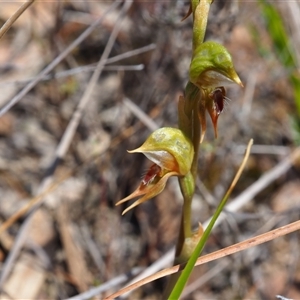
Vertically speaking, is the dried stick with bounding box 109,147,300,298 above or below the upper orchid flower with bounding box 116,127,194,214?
below

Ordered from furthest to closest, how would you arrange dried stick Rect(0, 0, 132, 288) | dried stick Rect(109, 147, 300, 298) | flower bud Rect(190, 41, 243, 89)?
dried stick Rect(0, 0, 132, 288)
dried stick Rect(109, 147, 300, 298)
flower bud Rect(190, 41, 243, 89)

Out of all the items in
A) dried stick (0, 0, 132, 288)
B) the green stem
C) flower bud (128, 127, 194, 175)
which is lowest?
dried stick (0, 0, 132, 288)

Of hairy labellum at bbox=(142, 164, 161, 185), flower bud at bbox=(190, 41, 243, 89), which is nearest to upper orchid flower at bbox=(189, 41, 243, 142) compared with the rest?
flower bud at bbox=(190, 41, 243, 89)

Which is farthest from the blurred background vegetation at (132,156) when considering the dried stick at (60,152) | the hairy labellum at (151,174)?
the hairy labellum at (151,174)

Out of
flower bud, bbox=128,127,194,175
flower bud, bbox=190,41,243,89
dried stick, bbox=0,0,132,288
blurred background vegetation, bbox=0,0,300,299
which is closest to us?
flower bud, bbox=190,41,243,89

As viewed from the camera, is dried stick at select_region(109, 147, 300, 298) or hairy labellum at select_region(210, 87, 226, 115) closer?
hairy labellum at select_region(210, 87, 226, 115)

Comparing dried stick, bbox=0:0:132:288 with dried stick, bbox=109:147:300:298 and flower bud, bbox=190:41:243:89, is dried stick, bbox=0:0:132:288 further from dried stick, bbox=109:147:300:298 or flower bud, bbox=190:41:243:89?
flower bud, bbox=190:41:243:89

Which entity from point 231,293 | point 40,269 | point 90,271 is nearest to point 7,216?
point 40,269

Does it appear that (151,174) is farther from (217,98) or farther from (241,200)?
(241,200)
